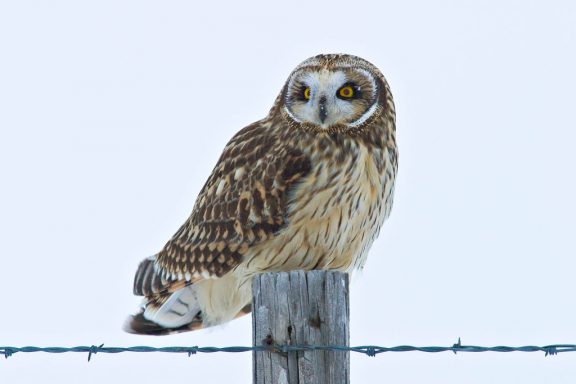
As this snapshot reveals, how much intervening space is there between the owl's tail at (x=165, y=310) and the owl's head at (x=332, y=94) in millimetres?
1037

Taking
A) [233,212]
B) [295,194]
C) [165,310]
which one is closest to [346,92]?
[295,194]

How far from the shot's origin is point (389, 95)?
511 centimetres

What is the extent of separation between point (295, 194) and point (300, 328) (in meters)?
1.50

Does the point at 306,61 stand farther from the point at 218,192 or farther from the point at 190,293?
the point at 190,293

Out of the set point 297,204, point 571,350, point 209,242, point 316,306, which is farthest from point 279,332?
point 209,242

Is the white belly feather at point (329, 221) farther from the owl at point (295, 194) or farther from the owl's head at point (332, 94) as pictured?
the owl's head at point (332, 94)

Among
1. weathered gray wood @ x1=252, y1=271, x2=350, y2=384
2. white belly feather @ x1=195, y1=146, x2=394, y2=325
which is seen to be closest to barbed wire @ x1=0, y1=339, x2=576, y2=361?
weathered gray wood @ x1=252, y1=271, x2=350, y2=384

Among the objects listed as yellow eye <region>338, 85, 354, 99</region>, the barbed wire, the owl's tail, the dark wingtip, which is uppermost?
yellow eye <region>338, 85, 354, 99</region>

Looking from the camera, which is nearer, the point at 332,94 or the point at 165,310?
the point at 332,94

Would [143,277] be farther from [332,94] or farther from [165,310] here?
[332,94]

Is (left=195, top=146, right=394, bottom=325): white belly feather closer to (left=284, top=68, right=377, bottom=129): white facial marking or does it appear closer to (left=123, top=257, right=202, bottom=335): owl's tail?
(left=284, top=68, right=377, bottom=129): white facial marking

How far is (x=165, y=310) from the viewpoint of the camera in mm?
5148

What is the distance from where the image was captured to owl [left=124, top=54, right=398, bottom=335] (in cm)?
463

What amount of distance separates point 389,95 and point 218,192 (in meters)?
0.96
